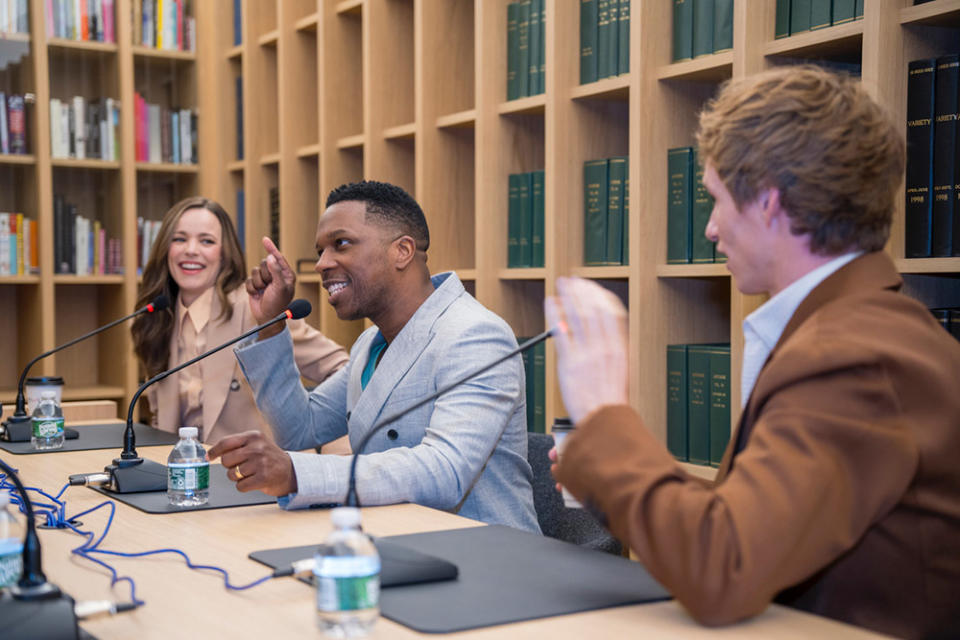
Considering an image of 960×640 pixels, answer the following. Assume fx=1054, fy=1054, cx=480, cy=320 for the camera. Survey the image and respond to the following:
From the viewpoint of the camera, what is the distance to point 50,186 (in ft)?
14.5

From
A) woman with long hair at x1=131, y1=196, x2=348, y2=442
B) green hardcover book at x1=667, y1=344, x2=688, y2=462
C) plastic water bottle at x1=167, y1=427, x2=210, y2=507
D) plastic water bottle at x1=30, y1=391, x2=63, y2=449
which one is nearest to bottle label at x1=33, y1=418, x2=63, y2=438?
plastic water bottle at x1=30, y1=391, x2=63, y2=449

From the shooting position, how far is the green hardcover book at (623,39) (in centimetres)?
277

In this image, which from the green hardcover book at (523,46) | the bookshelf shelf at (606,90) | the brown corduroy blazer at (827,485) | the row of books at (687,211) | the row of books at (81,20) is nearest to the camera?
the brown corduroy blazer at (827,485)

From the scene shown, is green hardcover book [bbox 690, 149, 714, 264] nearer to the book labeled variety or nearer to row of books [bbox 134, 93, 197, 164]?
row of books [bbox 134, 93, 197, 164]

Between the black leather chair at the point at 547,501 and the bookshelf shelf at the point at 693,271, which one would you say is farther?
the bookshelf shelf at the point at 693,271

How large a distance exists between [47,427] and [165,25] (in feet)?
8.98

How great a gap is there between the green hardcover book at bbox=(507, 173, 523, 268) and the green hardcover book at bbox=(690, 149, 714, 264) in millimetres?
695

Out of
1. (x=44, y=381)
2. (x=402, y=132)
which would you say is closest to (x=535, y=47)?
(x=402, y=132)

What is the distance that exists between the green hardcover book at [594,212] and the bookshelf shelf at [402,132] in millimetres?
868

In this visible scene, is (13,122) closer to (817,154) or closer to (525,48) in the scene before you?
(525,48)

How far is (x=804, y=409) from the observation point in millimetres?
1092

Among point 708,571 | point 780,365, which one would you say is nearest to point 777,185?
point 780,365

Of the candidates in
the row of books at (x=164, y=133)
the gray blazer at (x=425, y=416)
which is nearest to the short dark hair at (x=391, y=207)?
the gray blazer at (x=425, y=416)

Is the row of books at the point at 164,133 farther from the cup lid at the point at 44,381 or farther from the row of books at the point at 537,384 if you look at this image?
the row of books at the point at 537,384
